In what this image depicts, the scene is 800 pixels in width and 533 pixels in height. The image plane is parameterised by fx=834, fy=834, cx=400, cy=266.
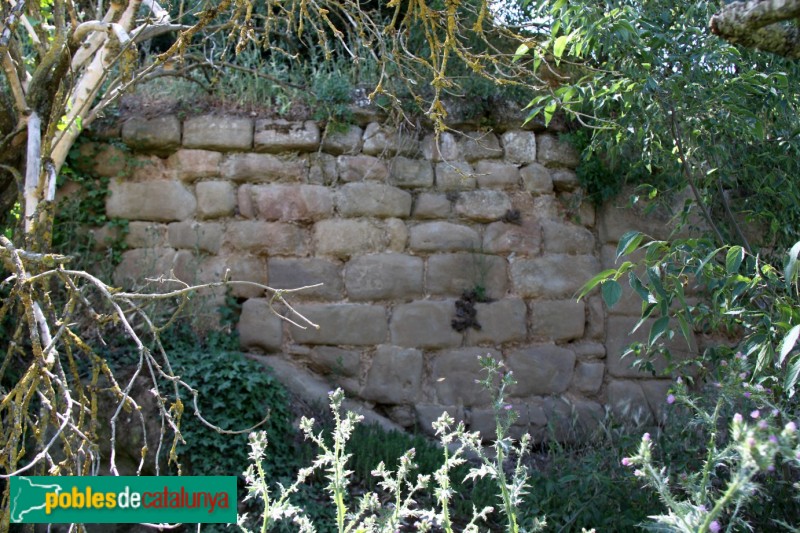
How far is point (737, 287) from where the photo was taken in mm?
2295

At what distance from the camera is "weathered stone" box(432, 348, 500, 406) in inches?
168

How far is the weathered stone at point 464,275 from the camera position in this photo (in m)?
4.35

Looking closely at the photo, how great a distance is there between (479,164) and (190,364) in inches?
73.0

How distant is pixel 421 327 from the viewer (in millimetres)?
4301

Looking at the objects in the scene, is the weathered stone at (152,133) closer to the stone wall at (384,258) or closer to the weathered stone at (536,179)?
the stone wall at (384,258)

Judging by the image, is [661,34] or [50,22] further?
[50,22]

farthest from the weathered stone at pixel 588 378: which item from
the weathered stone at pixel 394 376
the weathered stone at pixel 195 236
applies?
the weathered stone at pixel 195 236

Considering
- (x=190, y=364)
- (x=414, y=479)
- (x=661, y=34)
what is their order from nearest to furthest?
(x=661, y=34) < (x=414, y=479) < (x=190, y=364)

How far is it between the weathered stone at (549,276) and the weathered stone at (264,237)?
116 centimetres

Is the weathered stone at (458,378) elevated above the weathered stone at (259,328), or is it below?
below

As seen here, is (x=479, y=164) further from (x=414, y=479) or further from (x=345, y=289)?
(x=414, y=479)

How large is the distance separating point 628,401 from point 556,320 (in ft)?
1.83

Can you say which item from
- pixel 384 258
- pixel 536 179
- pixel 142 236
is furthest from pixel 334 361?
pixel 536 179

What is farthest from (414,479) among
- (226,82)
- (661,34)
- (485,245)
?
(226,82)
